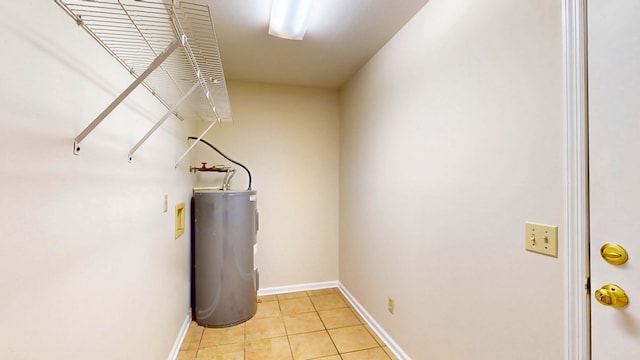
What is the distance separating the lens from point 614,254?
2.68 ft

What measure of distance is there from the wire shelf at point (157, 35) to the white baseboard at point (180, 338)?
1.76 m

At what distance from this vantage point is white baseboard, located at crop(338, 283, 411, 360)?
6.30 feet

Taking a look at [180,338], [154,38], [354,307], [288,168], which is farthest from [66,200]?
[354,307]

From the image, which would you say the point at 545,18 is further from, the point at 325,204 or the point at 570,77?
the point at 325,204

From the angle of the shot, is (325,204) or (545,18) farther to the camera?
(325,204)

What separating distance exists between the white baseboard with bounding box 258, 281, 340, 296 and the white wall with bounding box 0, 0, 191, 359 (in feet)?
5.63

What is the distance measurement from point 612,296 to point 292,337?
6.70 feet

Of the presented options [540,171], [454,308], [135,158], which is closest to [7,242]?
[135,158]

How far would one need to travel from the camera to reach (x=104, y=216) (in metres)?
1.01

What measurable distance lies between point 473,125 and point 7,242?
1725 millimetres

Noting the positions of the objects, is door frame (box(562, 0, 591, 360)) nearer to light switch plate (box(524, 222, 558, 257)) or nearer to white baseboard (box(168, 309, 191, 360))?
light switch plate (box(524, 222, 558, 257))

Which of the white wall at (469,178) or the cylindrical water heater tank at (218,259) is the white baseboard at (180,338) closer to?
the cylindrical water heater tank at (218,259)

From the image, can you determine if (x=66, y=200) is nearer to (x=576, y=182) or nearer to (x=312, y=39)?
(x=576, y=182)

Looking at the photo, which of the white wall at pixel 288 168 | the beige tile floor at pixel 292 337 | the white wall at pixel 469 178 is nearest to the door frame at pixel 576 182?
the white wall at pixel 469 178
